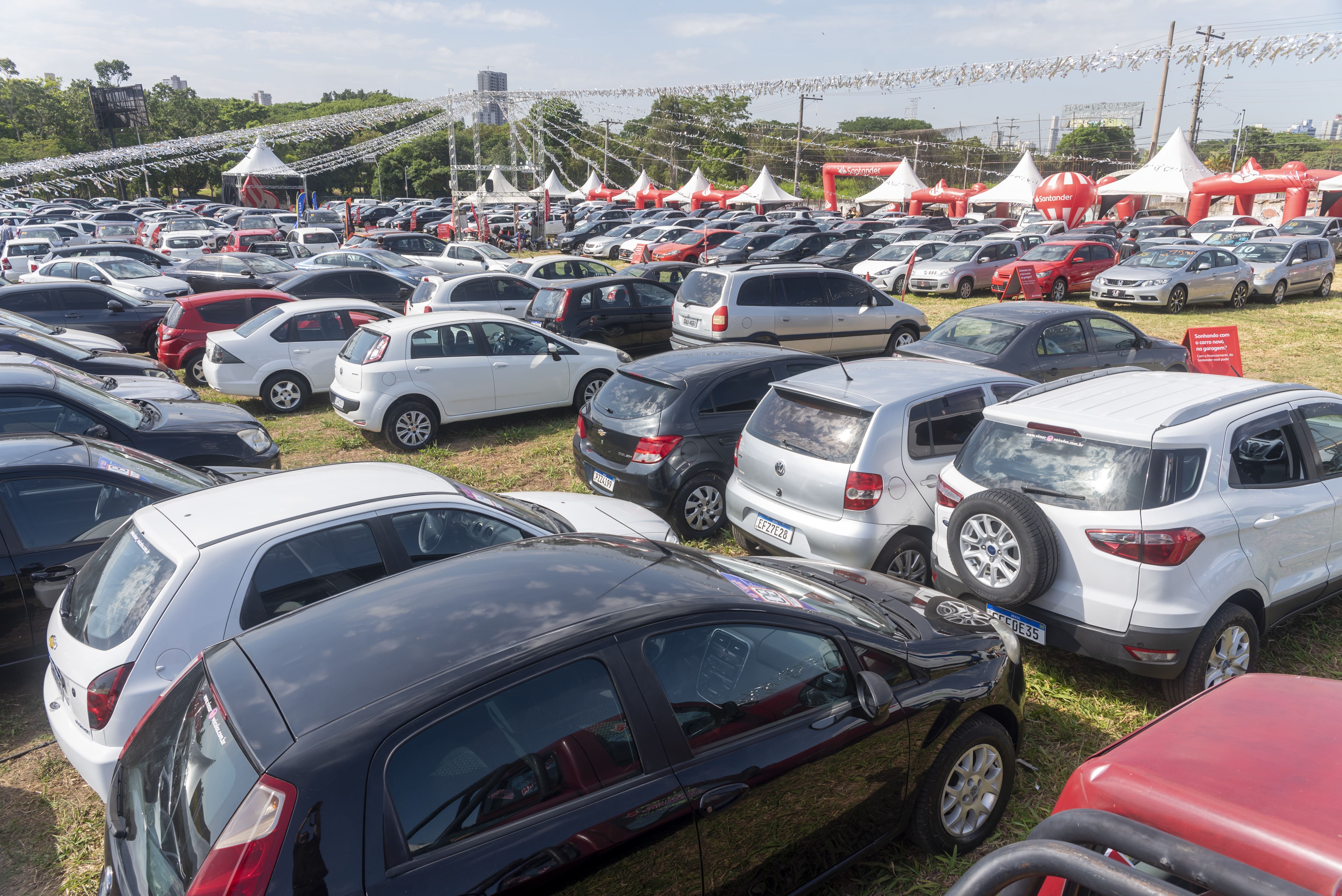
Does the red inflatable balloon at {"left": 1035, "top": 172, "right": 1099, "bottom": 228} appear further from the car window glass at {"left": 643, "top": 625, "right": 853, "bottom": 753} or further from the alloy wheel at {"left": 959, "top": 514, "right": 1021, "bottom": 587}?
the car window glass at {"left": 643, "top": 625, "right": 853, "bottom": 753}

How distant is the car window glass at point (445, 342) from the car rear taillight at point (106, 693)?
20.9ft

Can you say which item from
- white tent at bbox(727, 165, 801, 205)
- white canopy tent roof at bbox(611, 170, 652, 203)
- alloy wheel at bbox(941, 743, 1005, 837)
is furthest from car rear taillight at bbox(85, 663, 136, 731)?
white canopy tent roof at bbox(611, 170, 652, 203)

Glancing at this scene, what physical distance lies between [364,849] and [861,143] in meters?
88.8

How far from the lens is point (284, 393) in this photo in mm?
11211

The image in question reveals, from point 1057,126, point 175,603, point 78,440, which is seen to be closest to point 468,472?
point 78,440

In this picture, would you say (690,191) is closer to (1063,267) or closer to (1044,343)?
(1063,267)

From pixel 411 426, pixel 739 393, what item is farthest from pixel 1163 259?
pixel 411 426

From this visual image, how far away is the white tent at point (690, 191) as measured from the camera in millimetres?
48812

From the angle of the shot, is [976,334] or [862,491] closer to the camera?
[862,491]

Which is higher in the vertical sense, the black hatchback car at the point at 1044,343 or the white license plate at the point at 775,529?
the black hatchback car at the point at 1044,343

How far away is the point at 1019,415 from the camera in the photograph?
4742 millimetres

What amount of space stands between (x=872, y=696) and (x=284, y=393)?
1036cm

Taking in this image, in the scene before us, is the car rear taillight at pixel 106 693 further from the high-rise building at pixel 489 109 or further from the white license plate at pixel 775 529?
the high-rise building at pixel 489 109

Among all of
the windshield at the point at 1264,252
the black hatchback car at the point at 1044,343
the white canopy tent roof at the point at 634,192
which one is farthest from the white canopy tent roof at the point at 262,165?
the black hatchback car at the point at 1044,343
